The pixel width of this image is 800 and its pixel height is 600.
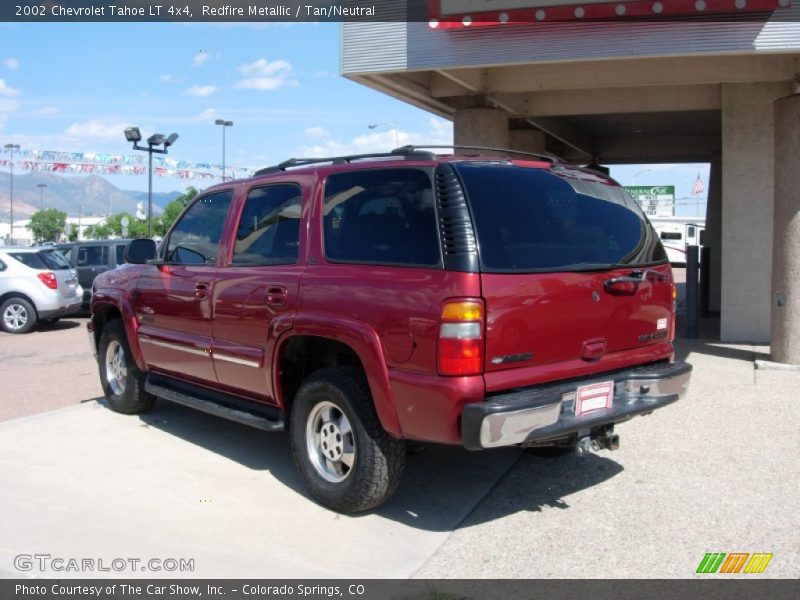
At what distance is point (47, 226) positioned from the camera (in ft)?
360

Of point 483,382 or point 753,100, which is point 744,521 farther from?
point 753,100

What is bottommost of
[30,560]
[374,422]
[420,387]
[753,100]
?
[30,560]

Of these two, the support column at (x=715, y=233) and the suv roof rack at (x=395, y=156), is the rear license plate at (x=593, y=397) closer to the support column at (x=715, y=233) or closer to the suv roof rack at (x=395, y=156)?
the suv roof rack at (x=395, y=156)

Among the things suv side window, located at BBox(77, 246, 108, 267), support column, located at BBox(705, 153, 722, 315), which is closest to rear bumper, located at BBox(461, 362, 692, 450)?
support column, located at BBox(705, 153, 722, 315)

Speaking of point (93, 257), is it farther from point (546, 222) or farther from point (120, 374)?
point (546, 222)

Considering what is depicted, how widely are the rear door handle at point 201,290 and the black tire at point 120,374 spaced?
1.48m

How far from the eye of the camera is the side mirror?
6.43 m

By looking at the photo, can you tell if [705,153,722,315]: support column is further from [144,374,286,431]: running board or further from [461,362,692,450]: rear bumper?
[144,374,286,431]: running board

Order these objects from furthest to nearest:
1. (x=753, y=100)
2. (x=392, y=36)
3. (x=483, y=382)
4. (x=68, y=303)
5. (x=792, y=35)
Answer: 1. (x=68, y=303)
2. (x=753, y=100)
3. (x=392, y=36)
4. (x=792, y=35)
5. (x=483, y=382)

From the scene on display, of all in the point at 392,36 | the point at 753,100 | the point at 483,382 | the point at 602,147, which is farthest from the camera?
the point at 602,147

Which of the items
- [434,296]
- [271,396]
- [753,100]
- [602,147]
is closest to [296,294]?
[271,396]

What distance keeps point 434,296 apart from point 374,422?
88 cm

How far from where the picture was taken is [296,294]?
4.73m

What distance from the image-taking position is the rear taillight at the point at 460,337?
3.86 meters
